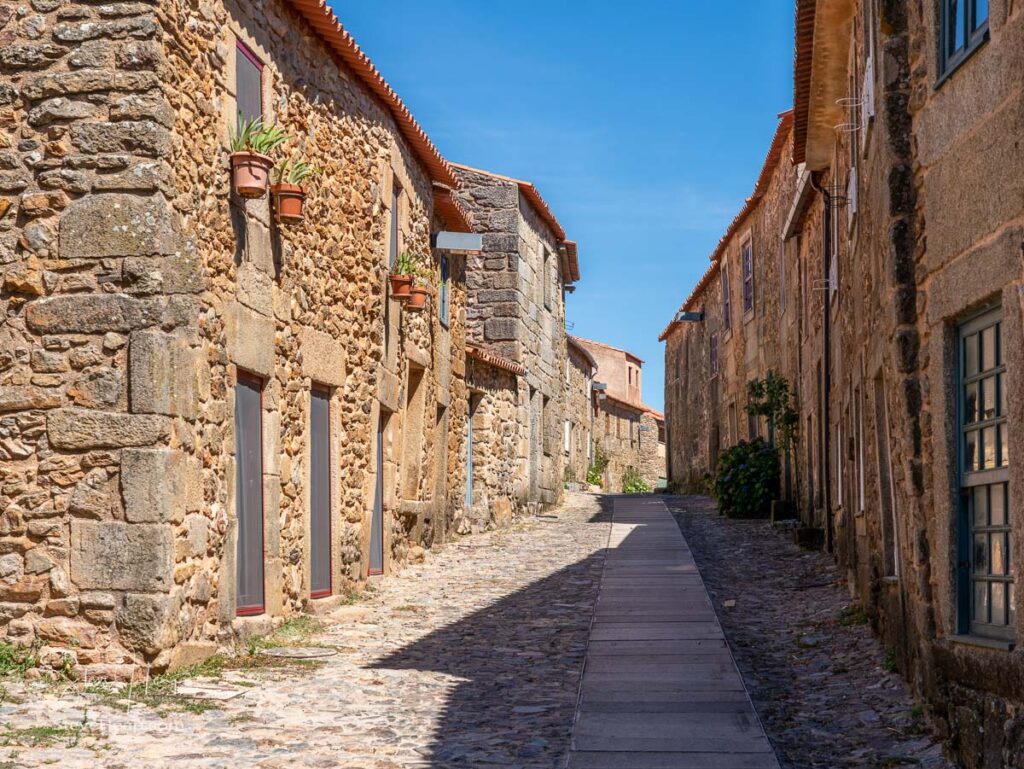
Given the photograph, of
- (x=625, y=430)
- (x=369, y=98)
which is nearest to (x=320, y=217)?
(x=369, y=98)

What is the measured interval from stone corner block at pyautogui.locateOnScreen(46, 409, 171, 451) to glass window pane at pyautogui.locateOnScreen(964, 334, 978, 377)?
14.9 feet

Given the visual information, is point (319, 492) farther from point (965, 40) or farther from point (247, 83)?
point (965, 40)

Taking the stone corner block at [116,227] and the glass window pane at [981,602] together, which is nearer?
the glass window pane at [981,602]

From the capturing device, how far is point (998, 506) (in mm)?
5469

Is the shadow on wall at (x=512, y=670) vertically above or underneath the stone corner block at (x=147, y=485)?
underneath

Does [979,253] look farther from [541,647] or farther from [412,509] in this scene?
[412,509]

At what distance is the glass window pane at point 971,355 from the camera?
225 inches

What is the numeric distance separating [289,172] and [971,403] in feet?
18.6

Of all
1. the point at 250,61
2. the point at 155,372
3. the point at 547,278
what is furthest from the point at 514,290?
the point at 155,372

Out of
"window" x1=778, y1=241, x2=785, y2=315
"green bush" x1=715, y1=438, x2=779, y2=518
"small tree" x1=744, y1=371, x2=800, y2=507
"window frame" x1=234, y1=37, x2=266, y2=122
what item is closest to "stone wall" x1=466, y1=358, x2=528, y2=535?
"green bush" x1=715, y1=438, x2=779, y2=518

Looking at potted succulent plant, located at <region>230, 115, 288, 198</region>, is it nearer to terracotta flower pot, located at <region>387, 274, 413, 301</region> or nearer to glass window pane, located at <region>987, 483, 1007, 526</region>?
terracotta flower pot, located at <region>387, 274, 413, 301</region>

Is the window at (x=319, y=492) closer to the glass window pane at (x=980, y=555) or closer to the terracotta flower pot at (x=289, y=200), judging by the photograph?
the terracotta flower pot at (x=289, y=200)

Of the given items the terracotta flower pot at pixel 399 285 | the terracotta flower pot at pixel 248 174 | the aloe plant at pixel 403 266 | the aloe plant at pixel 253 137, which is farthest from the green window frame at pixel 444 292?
the terracotta flower pot at pixel 248 174

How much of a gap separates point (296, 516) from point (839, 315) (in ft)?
19.3
